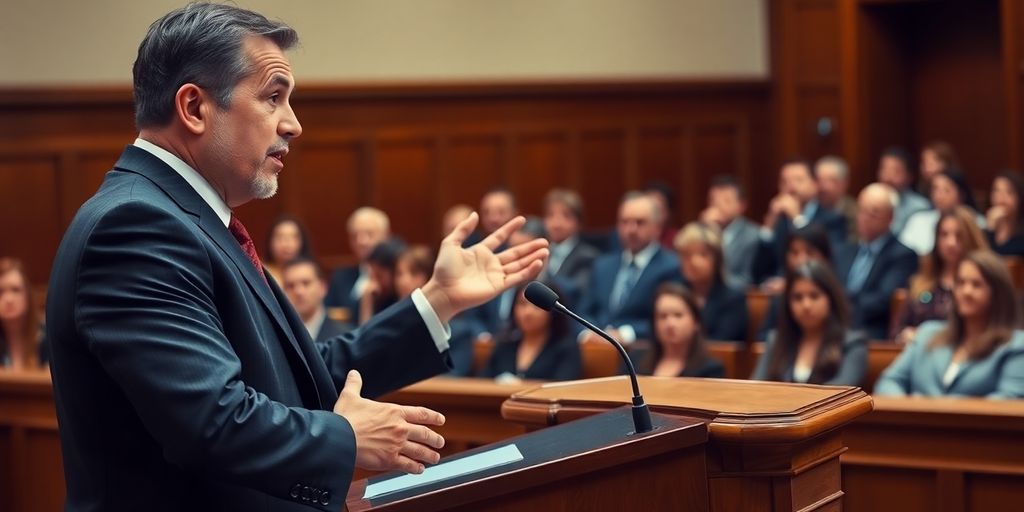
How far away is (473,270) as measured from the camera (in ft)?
7.42

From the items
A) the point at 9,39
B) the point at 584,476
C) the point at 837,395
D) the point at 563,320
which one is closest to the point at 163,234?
the point at 584,476

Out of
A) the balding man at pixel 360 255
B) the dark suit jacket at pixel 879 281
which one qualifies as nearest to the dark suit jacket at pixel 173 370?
the dark suit jacket at pixel 879 281

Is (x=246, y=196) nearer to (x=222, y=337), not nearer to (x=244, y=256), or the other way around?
(x=244, y=256)

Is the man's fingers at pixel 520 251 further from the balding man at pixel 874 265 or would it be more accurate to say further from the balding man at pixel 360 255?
the balding man at pixel 360 255

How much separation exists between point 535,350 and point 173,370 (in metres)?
4.02

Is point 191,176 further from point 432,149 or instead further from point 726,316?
point 432,149

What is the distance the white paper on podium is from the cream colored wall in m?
7.32

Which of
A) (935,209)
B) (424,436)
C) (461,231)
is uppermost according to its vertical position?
(461,231)

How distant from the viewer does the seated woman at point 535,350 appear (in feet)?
17.5

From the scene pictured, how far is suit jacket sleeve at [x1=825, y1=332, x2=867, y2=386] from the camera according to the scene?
184 inches

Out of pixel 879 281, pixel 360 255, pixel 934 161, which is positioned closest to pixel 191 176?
pixel 879 281

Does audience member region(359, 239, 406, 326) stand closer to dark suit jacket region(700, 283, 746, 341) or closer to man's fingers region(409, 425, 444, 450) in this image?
dark suit jacket region(700, 283, 746, 341)

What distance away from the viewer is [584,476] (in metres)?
1.81

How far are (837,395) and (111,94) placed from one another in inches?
299
